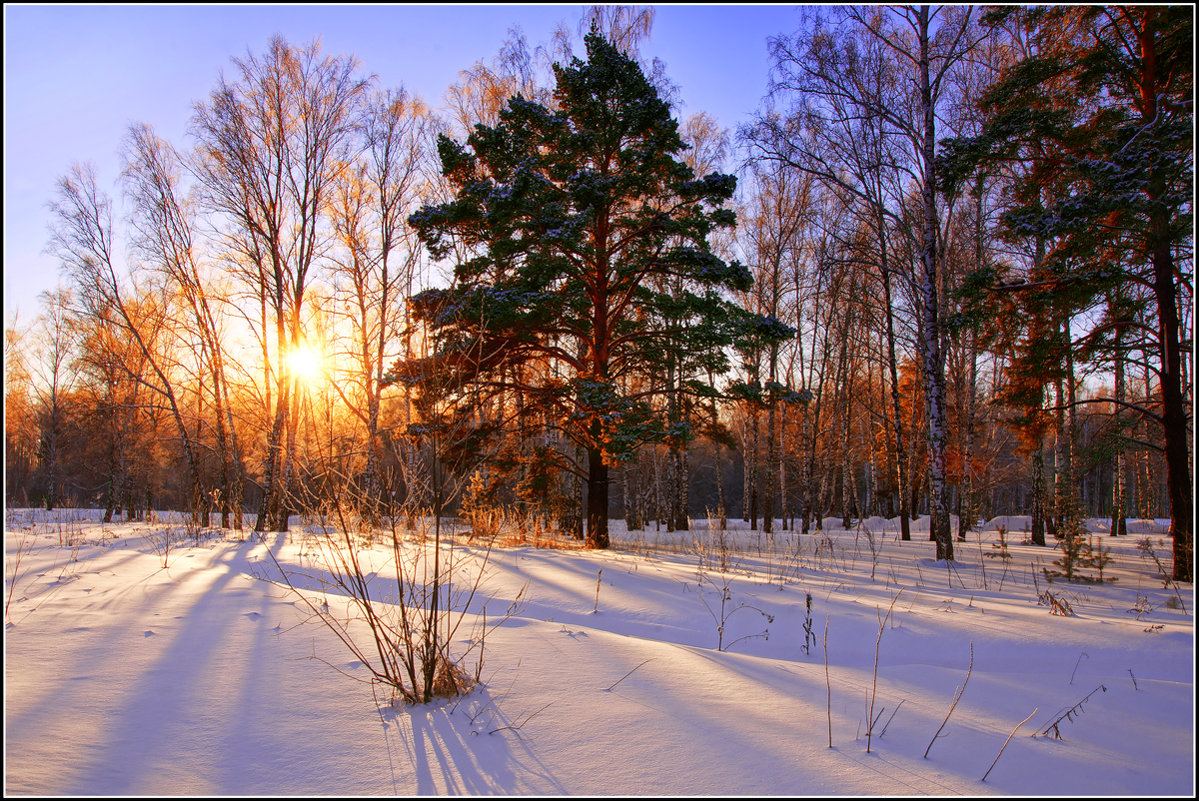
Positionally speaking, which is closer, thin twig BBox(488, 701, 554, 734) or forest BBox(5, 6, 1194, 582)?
thin twig BBox(488, 701, 554, 734)

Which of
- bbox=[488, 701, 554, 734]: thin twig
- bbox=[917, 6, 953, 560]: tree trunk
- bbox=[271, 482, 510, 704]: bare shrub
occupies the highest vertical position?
bbox=[917, 6, 953, 560]: tree trunk

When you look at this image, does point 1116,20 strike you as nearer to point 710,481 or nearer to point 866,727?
point 866,727

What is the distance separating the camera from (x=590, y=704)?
8.47 feet

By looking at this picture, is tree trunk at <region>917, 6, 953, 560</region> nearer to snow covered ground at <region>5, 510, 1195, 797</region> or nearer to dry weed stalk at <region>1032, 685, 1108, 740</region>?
snow covered ground at <region>5, 510, 1195, 797</region>

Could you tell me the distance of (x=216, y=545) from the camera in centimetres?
827

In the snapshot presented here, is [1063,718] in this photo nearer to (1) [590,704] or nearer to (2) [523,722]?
(1) [590,704]

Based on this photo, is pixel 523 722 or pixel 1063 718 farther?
pixel 1063 718

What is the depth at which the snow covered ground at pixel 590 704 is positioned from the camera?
199 centimetres

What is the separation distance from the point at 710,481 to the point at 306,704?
51.7m

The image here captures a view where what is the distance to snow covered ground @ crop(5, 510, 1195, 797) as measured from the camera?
1.99 metres

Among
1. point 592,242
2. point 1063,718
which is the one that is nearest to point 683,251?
point 592,242

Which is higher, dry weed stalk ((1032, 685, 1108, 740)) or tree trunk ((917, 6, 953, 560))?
tree trunk ((917, 6, 953, 560))

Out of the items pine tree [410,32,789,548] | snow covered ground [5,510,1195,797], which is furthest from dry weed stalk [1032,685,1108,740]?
pine tree [410,32,789,548]

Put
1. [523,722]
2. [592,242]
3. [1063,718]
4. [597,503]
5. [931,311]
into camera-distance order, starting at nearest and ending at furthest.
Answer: [523,722] < [1063,718] < [931,311] < [597,503] < [592,242]
